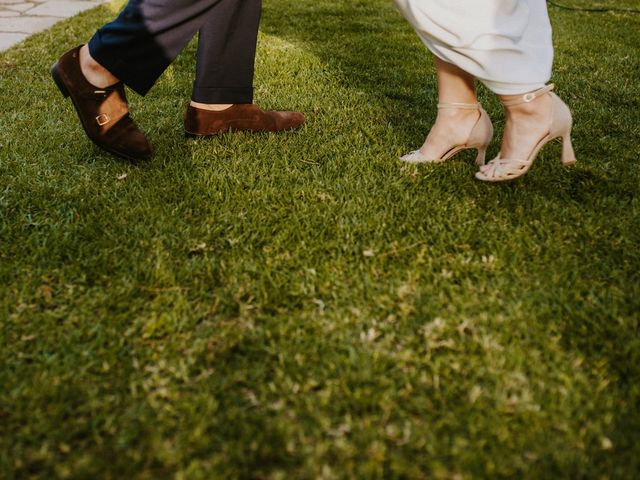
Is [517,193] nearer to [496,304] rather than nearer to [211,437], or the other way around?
[496,304]

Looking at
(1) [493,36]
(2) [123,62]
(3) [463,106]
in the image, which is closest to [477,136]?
(3) [463,106]

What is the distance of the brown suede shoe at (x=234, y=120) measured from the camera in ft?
8.59

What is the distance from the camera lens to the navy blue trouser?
6.89 feet

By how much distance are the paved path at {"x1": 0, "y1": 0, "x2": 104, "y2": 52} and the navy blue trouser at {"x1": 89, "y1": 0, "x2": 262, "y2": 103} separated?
2.68 metres

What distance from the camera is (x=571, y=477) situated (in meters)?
1.12

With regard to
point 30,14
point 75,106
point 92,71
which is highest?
point 92,71

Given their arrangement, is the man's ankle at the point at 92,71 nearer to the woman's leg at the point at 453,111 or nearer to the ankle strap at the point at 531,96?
the woman's leg at the point at 453,111

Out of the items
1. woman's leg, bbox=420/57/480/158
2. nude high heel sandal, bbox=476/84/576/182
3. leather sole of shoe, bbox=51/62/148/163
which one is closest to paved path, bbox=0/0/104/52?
leather sole of shoe, bbox=51/62/148/163

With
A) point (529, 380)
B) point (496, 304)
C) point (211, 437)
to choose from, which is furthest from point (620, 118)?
point (211, 437)

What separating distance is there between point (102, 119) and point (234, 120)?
2.01 ft

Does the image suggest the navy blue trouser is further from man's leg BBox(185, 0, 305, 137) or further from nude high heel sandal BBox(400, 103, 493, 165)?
nude high heel sandal BBox(400, 103, 493, 165)

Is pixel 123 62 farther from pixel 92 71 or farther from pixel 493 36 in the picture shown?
pixel 493 36

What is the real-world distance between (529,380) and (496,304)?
280 mm

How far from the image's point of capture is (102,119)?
2.27 m
